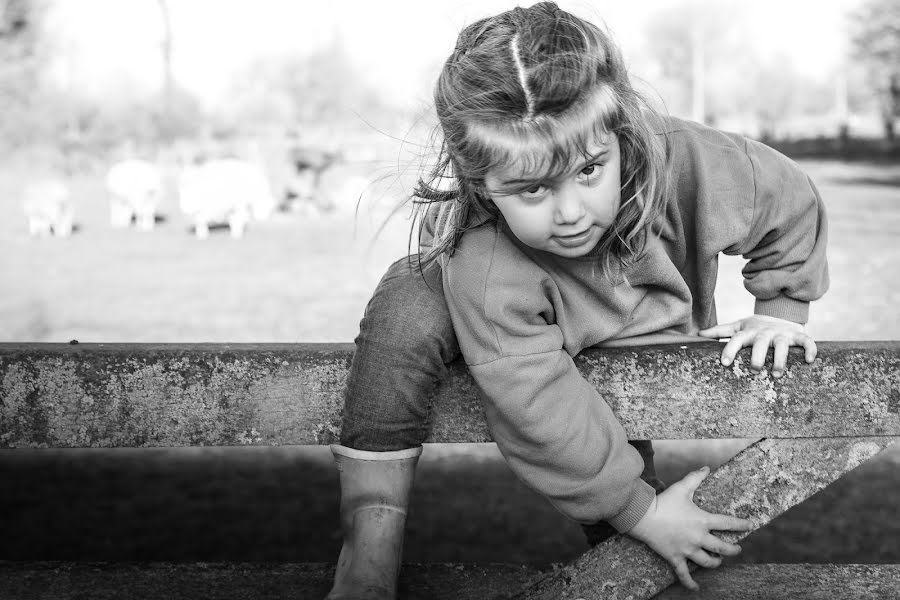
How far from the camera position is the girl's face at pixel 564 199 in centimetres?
122

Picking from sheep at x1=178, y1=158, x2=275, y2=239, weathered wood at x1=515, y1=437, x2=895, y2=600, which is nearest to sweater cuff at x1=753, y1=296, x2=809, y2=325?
weathered wood at x1=515, y1=437, x2=895, y2=600

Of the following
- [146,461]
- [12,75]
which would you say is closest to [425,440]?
[146,461]

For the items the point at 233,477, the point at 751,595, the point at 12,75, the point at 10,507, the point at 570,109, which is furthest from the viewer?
the point at 12,75

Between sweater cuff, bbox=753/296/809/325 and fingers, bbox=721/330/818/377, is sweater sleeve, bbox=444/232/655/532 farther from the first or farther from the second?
sweater cuff, bbox=753/296/809/325

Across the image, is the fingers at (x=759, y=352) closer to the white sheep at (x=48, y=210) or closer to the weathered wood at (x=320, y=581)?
the weathered wood at (x=320, y=581)

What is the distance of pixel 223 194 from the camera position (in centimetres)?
1069

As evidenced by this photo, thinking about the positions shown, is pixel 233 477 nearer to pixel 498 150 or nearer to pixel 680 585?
pixel 680 585

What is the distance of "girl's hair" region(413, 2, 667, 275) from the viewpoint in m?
1.22

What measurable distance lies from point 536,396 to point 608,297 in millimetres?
226

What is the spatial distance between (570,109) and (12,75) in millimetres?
13575

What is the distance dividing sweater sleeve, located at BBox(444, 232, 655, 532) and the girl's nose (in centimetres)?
13

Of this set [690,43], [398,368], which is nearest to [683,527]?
[398,368]

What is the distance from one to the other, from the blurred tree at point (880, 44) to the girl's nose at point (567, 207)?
44.9 ft

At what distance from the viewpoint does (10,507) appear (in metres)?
2.80
